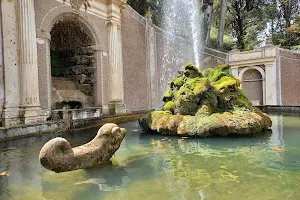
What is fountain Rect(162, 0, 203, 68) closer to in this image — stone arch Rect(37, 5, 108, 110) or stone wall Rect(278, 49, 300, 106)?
stone wall Rect(278, 49, 300, 106)

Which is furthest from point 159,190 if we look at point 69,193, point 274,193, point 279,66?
point 279,66

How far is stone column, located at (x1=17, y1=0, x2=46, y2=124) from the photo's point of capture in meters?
8.45

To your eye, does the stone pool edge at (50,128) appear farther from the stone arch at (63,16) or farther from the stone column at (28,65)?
the stone arch at (63,16)

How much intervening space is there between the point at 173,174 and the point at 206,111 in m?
4.03

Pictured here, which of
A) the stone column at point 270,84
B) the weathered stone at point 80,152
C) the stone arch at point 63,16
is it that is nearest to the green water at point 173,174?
the weathered stone at point 80,152

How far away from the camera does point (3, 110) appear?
8.02m

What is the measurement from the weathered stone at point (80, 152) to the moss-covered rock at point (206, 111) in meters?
3.01

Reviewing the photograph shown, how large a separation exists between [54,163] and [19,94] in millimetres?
5607

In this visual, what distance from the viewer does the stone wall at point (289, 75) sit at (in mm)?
18394

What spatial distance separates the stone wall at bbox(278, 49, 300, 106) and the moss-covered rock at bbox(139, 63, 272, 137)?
11279mm

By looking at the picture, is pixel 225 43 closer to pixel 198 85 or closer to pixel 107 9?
pixel 107 9

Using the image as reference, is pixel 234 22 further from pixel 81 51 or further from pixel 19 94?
pixel 19 94

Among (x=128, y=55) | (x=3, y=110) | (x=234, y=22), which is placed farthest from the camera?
(x=234, y=22)

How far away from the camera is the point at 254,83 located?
1922 cm
